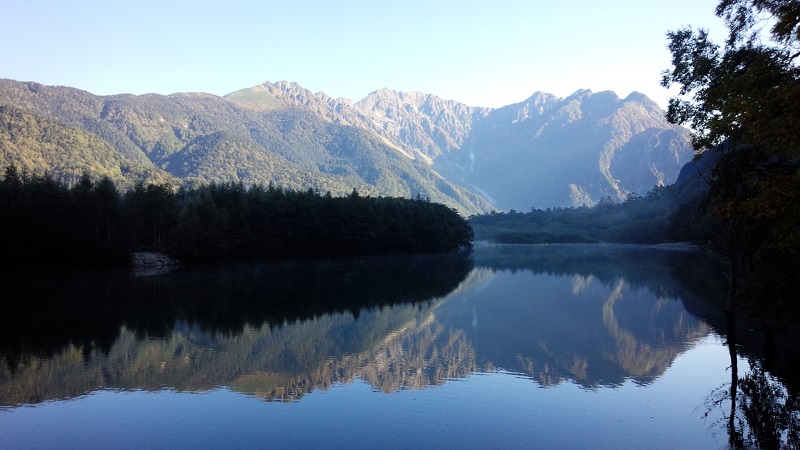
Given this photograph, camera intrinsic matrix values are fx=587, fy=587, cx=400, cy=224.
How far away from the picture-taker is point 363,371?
73.1 feet

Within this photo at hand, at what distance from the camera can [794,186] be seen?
10.4 meters

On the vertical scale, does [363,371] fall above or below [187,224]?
below

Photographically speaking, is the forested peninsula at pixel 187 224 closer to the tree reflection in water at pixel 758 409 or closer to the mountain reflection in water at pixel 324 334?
the mountain reflection in water at pixel 324 334

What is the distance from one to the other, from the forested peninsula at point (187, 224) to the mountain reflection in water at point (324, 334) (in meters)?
23.3

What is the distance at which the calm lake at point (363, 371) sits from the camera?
1525 centimetres

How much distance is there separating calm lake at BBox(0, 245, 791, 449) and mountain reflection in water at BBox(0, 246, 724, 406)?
133mm

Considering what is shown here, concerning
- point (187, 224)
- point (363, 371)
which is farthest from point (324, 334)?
point (187, 224)

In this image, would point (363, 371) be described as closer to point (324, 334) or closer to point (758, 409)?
point (324, 334)

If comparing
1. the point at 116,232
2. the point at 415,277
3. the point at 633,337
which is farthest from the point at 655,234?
the point at 633,337

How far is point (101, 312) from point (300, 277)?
93.4ft

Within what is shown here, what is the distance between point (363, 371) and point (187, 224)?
232 feet

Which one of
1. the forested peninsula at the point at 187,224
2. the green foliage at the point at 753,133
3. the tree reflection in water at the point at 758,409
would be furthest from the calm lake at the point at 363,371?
the forested peninsula at the point at 187,224

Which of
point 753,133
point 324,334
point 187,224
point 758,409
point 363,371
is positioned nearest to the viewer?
point 753,133

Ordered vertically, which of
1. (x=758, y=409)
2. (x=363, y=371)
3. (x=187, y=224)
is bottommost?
(x=363, y=371)
